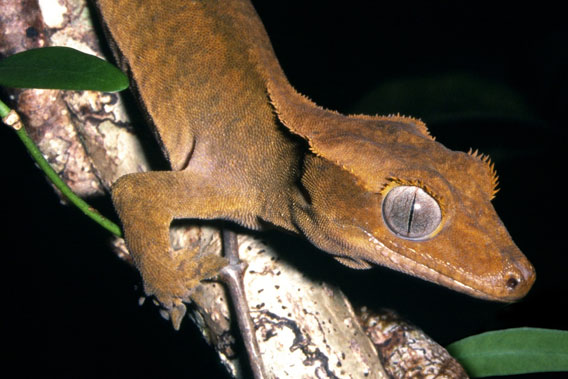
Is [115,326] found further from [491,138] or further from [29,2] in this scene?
[491,138]

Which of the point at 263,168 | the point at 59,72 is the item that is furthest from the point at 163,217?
the point at 59,72

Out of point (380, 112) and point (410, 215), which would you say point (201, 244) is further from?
point (380, 112)

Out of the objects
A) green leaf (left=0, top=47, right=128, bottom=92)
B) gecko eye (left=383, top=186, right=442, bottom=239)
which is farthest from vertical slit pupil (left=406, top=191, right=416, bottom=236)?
green leaf (left=0, top=47, right=128, bottom=92)

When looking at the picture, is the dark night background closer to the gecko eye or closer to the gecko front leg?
the gecko front leg

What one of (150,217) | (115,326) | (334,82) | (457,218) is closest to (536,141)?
(334,82)

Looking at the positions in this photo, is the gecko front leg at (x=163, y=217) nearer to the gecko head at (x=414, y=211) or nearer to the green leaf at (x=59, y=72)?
the gecko head at (x=414, y=211)

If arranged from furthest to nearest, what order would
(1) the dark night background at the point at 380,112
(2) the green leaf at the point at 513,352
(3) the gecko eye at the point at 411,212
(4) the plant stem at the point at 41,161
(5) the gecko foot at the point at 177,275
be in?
(1) the dark night background at the point at 380,112, (5) the gecko foot at the point at 177,275, (2) the green leaf at the point at 513,352, (4) the plant stem at the point at 41,161, (3) the gecko eye at the point at 411,212

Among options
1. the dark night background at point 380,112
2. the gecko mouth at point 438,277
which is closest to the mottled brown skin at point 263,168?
the gecko mouth at point 438,277
